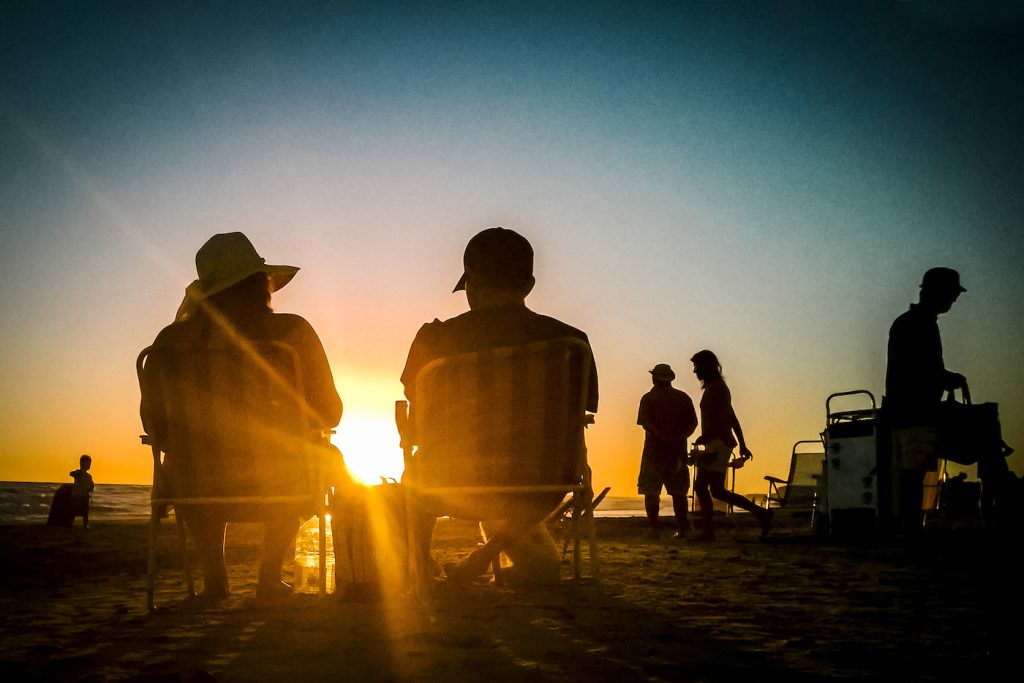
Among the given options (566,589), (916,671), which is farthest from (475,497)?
(916,671)

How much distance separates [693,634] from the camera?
11.4 feet

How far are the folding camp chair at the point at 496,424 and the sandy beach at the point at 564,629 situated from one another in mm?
592

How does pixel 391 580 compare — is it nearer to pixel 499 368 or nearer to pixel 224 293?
pixel 499 368

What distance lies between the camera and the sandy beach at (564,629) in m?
2.78

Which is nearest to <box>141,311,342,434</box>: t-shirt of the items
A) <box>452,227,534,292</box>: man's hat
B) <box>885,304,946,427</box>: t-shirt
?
<box>452,227,534,292</box>: man's hat

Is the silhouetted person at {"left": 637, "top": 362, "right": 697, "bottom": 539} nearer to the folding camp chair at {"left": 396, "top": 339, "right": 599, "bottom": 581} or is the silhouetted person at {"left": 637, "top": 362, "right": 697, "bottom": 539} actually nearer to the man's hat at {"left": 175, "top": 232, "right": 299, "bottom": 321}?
the folding camp chair at {"left": 396, "top": 339, "right": 599, "bottom": 581}

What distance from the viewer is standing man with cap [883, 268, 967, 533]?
7.76 metres

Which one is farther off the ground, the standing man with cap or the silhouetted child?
the standing man with cap

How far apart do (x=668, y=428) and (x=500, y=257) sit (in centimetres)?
704

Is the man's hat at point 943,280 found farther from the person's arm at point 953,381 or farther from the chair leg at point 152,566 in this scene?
the chair leg at point 152,566

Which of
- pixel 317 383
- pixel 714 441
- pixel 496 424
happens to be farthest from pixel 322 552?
pixel 714 441

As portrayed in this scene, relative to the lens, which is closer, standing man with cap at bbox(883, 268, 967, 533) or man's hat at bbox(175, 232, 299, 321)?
man's hat at bbox(175, 232, 299, 321)

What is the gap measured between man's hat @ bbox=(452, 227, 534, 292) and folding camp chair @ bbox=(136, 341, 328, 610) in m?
1.11

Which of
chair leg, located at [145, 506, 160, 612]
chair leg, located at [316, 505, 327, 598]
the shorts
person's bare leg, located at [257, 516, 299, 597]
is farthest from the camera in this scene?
the shorts
